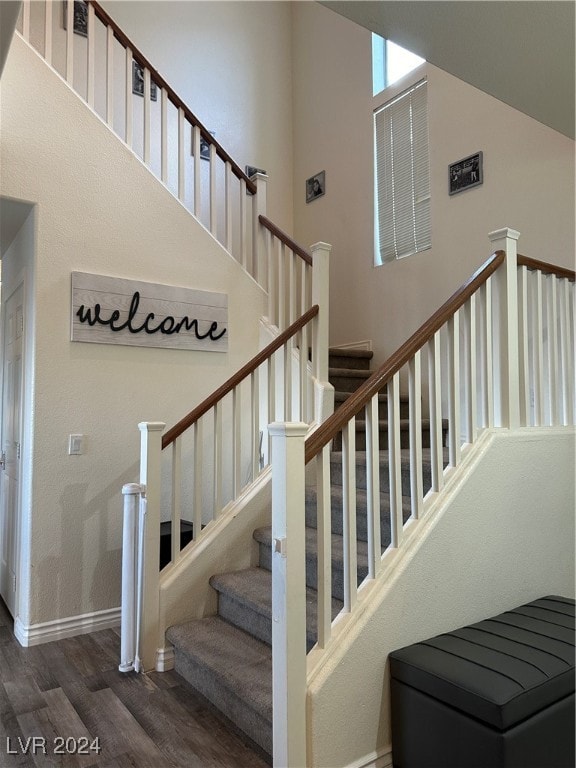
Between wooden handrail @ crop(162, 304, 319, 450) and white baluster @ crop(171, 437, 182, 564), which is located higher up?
wooden handrail @ crop(162, 304, 319, 450)

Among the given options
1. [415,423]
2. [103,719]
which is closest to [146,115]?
[415,423]

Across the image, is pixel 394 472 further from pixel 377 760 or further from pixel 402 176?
pixel 402 176

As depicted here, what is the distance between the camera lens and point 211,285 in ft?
12.1

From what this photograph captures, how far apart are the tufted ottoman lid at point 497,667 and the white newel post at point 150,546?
1.24m

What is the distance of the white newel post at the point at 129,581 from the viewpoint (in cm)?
261

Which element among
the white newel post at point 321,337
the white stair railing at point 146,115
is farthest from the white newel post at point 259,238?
the white newel post at point 321,337

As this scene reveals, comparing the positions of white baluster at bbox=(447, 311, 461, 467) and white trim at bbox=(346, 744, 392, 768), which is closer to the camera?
white trim at bbox=(346, 744, 392, 768)

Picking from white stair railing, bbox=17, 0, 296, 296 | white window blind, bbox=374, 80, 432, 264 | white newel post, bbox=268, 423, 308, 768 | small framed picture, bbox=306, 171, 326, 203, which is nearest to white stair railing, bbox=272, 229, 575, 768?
white newel post, bbox=268, 423, 308, 768

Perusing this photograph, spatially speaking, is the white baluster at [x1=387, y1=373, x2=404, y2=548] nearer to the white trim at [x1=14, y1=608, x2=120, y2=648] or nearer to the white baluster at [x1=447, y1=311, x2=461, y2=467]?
the white baluster at [x1=447, y1=311, x2=461, y2=467]

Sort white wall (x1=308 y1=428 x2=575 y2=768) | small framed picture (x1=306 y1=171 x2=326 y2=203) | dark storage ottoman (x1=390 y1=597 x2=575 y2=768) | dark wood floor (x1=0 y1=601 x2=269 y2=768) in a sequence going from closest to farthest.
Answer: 1. dark storage ottoman (x1=390 y1=597 x2=575 y2=768)
2. white wall (x1=308 y1=428 x2=575 y2=768)
3. dark wood floor (x1=0 y1=601 x2=269 y2=768)
4. small framed picture (x1=306 y1=171 x2=326 y2=203)

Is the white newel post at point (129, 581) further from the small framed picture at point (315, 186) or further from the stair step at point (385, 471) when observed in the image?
the small framed picture at point (315, 186)

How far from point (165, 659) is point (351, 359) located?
278 centimetres

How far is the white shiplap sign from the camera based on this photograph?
3178 mm

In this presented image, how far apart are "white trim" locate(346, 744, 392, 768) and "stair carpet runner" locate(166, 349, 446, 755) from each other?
324 mm
